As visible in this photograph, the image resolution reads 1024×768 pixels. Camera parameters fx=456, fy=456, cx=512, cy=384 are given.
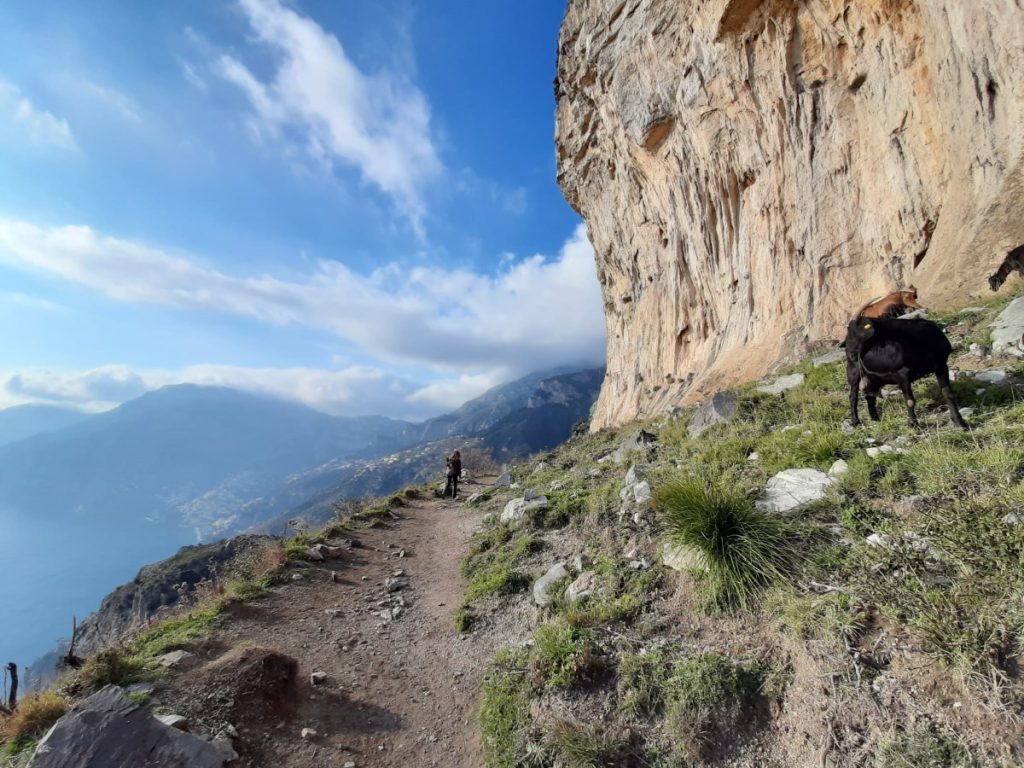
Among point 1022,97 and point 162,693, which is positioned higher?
point 1022,97

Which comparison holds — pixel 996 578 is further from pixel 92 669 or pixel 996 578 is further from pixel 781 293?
pixel 781 293

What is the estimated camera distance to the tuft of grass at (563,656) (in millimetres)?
4656

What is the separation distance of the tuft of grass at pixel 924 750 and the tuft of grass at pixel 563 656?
2366 millimetres

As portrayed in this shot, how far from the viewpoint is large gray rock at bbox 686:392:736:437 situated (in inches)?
443

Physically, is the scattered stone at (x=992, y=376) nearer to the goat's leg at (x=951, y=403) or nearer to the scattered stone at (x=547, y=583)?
the goat's leg at (x=951, y=403)

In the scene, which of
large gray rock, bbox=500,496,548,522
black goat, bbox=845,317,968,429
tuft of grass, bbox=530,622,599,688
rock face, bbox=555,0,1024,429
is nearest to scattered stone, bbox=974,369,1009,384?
black goat, bbox=845,317,968,429

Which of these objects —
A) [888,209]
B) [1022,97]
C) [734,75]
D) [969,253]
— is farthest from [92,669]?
[734,75]

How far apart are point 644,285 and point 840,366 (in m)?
21.5

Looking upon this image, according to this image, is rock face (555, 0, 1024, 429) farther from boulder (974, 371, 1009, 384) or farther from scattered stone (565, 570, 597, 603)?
scattered stone (565, 570, 597, 603)

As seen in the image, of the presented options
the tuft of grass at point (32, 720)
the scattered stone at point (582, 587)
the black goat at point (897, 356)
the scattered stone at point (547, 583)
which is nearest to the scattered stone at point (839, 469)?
the black goat at point (897, 356)

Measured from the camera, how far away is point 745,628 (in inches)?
177

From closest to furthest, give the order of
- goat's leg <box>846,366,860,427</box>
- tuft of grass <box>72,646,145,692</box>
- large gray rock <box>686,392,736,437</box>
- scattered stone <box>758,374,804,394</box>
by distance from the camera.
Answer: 1. tuft of grass <box>72,646,145,692</box>
2. goat's leg <box>846,366,860,427</box>
3. large gray rock <box>686,392,736,437</box>
4. scattered stone <box>758,374,804,394</box>

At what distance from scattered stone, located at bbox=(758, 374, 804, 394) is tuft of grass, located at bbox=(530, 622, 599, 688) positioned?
9705 millimetres

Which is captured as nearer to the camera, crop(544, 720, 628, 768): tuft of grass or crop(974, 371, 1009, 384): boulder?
crop(544, 720, 628, 768): tuft of grass
